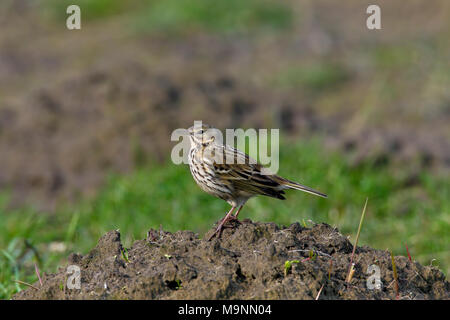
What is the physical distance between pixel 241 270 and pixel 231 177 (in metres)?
1.70

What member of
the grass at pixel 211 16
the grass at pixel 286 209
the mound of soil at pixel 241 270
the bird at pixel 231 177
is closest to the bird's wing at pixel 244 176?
the bird at pixel 231 177

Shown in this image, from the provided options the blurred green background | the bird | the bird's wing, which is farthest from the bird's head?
the blurred green background

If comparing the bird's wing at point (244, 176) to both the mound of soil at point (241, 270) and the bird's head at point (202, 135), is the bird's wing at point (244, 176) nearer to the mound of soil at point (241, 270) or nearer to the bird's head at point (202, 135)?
the bird's head at point (202, 135)

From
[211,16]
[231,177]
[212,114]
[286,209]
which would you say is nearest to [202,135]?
[231,177]

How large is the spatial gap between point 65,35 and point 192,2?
9.70 feet

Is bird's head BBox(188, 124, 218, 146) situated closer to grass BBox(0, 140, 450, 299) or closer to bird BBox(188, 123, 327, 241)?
bird BBox(188, 123, 327, 241)

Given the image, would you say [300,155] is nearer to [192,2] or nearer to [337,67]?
[337,67]

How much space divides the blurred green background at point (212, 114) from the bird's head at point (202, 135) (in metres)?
1.10

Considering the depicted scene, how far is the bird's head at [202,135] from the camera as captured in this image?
665cm

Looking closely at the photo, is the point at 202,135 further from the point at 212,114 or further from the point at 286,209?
the point at 212,114
